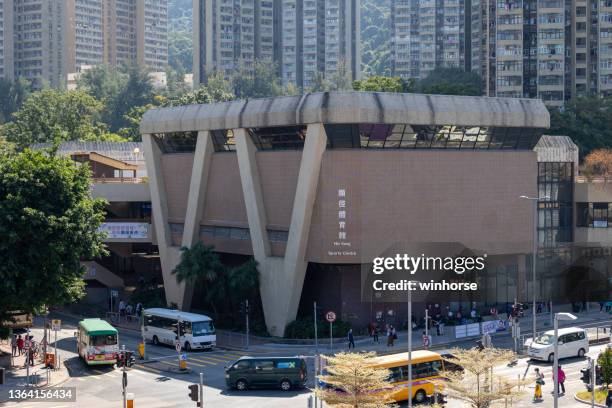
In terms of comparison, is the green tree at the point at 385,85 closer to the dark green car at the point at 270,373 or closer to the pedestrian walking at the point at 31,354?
the pedestrian walking at the point at 31,354

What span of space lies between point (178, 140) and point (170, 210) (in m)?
6.26

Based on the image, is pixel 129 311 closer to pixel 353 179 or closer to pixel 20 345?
pixel 20 345

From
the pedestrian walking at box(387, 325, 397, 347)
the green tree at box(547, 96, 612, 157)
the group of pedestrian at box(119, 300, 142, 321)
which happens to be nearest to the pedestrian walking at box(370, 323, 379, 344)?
the pedestrian walking at box(387, 325, 397, 347)

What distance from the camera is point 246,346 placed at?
70625 millimetres

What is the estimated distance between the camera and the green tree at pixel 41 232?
59.3 m

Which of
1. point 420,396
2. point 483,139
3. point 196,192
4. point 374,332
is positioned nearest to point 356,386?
point 420,396

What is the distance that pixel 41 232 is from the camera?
5978 cm

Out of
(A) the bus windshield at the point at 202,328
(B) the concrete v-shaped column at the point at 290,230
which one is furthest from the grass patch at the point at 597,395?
(A) the bus windshield at the point at 202,328

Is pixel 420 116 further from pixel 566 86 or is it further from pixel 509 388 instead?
pixel 566 86

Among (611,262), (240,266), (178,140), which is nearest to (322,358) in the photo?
(240,266)

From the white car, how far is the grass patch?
24.9ft

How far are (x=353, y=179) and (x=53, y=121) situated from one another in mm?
85615

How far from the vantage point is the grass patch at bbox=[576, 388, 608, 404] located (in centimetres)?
5139

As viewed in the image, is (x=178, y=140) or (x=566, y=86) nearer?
(x=178, y=140)
